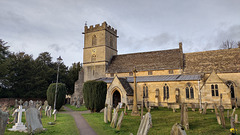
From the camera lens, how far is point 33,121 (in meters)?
10.2

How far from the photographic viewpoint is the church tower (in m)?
36.6

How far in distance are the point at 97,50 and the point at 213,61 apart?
23.1 meters

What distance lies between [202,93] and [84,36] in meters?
28.4

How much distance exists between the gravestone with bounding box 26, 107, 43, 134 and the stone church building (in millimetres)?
15443

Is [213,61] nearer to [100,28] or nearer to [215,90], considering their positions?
[215,90]

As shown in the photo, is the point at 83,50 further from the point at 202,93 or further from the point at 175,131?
the point at 175,131

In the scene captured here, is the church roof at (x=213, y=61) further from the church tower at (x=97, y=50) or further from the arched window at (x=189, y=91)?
the church tower at (x=97, y=50)

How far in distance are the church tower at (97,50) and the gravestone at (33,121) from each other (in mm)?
25364

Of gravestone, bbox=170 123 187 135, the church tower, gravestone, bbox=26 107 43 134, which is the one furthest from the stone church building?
gravestone, bbox=170 123 187 135

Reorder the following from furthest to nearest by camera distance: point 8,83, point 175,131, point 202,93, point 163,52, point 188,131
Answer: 1. point 8,83
2. point 163,52
3. point 202,93
4. point 188,131
5. point 175,131

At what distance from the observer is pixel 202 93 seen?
2392cm

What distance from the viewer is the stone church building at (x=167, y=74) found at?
24.0m

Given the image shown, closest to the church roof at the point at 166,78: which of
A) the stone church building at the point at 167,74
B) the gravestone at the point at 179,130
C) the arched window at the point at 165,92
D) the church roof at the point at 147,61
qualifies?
the stone church building at the point at 167,74

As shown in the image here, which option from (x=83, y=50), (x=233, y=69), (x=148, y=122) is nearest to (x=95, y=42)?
(x=83, y=50)
